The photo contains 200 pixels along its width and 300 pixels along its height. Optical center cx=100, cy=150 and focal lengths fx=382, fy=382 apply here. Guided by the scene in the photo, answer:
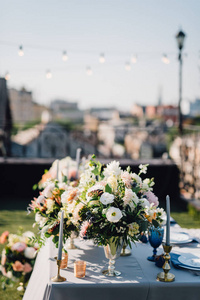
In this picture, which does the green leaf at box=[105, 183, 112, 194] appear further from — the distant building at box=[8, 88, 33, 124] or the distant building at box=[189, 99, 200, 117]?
the distant building at box=[189, 99, 200, 117]

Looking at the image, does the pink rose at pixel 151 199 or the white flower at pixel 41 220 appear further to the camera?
the white flower at pixel 41 220

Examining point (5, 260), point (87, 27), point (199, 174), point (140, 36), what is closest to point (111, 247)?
point (5, 260)

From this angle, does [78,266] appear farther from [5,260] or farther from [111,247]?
[5,260]

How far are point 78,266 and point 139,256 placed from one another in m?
0.51

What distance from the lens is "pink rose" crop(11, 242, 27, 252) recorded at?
2756 mm

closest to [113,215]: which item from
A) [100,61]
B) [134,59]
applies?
[100,61]

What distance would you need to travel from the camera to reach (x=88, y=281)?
1814mm

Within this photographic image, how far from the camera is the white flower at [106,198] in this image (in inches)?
69.2

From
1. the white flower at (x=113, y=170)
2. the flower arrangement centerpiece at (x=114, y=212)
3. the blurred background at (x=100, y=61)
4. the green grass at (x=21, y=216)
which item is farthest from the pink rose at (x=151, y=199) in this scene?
the blurred background at (x=100, y=61)

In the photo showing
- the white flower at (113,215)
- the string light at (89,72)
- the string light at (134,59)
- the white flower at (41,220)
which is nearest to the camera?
the white flower at (113,215)

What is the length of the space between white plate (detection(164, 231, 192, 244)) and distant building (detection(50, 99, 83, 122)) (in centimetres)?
4162

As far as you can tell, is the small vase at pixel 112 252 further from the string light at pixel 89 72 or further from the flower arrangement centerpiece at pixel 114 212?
the string light at pixel 89 72

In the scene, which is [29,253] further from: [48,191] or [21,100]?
[21,100]

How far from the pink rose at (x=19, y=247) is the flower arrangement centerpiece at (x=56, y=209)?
0.65 meters
